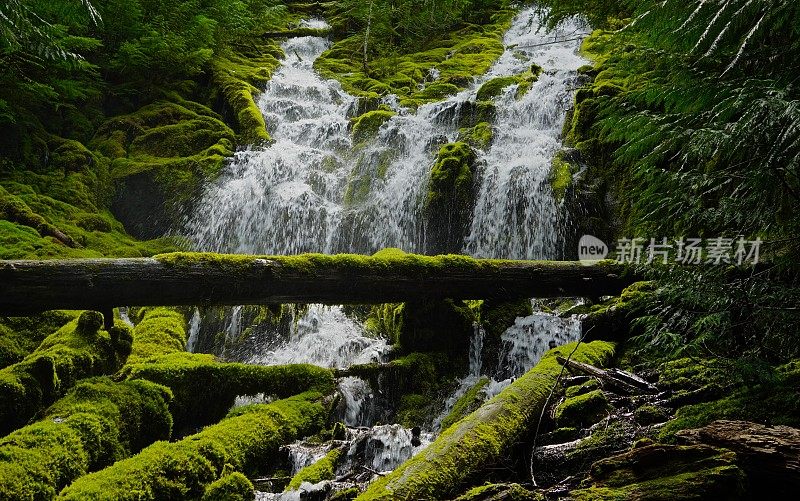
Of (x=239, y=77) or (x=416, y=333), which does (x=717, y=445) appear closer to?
(x=416, y=333)

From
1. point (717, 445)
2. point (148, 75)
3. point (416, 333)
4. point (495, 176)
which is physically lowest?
point (416, 333)

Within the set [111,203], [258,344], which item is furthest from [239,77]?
[258,344]

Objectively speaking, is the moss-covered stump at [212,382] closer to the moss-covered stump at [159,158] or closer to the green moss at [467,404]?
the green moss at [467,404]

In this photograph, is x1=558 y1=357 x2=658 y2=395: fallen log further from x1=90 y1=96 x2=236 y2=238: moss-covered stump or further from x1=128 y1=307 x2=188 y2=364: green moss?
x1=90 y1=96 x2=236 y2=238: moss-covered stump

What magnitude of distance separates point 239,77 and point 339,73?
4518 millimetres

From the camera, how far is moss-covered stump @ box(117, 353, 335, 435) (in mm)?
5316

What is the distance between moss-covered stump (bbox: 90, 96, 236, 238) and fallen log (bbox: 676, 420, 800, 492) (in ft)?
41.5

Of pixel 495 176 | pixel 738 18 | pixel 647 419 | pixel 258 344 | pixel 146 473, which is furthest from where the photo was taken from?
pixel 495 176

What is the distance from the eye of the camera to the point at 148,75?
14.6 metres

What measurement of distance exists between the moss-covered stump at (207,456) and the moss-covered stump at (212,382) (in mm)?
451

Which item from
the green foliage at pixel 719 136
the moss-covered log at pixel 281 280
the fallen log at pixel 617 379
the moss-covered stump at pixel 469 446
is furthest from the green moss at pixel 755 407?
the moss-covered log at pixel 281 280

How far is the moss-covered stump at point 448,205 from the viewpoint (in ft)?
37.1

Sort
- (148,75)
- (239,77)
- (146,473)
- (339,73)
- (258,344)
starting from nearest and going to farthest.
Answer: (146,473) < (258,344) < (148,75) < (239,77) < (339,73)

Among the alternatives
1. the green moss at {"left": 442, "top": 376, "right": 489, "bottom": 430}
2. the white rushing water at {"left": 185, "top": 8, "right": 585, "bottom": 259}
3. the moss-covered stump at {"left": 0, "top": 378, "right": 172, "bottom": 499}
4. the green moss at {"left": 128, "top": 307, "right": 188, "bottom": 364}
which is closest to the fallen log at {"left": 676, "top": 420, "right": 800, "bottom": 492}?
the green moss at {"left": 442, "top": 376, "right": 489, "bottom": 430}
